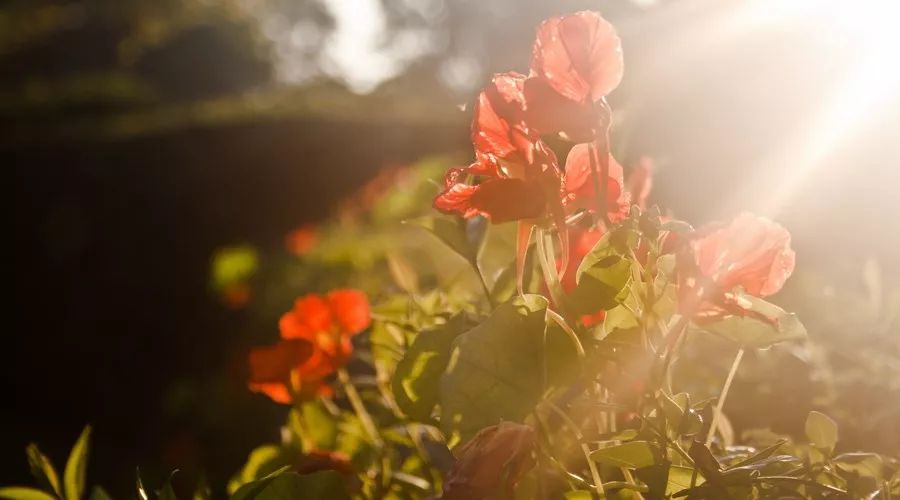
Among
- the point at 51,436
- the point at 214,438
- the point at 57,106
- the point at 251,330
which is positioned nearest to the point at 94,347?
the point at 51,436

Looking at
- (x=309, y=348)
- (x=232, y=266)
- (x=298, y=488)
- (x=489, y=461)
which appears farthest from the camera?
(x=232, y=266)

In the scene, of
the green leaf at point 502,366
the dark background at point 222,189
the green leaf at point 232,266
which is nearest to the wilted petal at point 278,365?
the dark background at point 222,189

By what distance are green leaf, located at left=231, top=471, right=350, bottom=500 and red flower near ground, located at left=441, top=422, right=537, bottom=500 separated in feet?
0.36

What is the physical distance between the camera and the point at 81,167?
6.75m

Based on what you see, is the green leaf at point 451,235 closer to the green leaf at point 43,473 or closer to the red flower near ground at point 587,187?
the red flower near ground at point 587,187

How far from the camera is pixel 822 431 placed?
592 millimetres

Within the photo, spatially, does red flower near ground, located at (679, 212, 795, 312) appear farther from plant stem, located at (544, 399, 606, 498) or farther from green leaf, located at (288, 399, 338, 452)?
Result: green leaf, located at (288, 399, 338, 452)

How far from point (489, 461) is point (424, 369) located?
0.13 meters

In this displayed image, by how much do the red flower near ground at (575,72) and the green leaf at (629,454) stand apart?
17 centimetres

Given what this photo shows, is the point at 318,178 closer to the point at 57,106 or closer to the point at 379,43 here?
the point at 57,106

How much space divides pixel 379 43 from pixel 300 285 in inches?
861

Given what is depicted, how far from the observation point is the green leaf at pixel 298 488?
23.1 inches

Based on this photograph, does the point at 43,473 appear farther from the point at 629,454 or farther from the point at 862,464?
the point at 862,464

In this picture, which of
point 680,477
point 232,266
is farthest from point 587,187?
point 232,266
